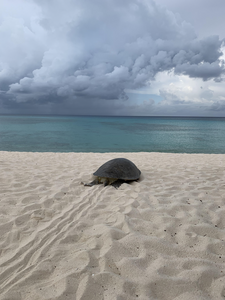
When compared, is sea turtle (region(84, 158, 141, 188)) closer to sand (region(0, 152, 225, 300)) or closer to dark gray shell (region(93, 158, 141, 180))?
dark gray shell (region(93, 158, 141, 180))

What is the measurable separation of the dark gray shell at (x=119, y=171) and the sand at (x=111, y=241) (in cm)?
41

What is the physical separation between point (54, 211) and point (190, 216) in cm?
273

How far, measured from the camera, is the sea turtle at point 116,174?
5520 millimetres

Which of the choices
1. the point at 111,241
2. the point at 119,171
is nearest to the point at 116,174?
the point at 119,171

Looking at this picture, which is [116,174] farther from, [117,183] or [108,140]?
[108,140]

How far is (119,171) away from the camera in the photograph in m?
5.66

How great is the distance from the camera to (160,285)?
7.35 feet

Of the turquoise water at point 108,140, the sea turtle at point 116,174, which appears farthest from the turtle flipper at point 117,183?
the turquoise water at point 108,140

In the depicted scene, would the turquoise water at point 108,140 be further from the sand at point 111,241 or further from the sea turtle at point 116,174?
the sand at point 111,241

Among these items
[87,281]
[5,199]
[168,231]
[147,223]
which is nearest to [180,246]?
[168,231]

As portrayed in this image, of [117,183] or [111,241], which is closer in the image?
[111,241]

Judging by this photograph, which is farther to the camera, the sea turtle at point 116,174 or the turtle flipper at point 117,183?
the sea turtle at point 116,174

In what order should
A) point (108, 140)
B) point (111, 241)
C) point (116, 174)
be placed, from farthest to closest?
point (108, 140), point (116, 174), point (111, 241)

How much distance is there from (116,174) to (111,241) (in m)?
2.71
